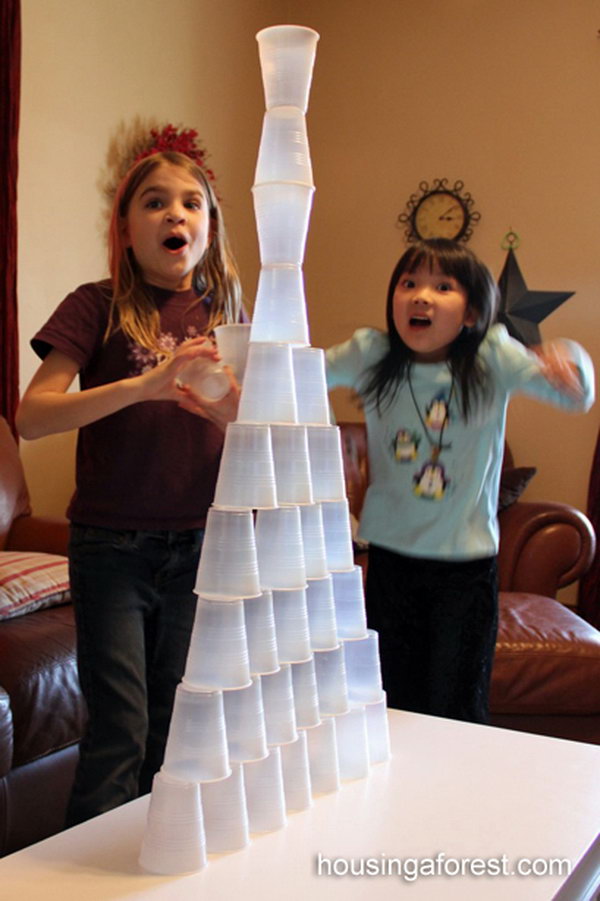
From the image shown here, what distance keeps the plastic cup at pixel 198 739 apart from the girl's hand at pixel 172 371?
36 cm

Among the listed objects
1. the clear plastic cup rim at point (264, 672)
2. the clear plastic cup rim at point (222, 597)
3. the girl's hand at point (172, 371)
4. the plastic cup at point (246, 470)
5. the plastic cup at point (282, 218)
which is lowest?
the clear plastic cup rim at point (264, 672)

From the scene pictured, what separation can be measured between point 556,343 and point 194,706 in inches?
32.7

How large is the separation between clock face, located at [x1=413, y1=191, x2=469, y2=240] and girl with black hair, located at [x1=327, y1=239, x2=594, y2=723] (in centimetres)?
271

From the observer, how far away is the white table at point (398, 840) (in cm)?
87

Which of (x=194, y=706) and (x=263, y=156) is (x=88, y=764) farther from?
(x=263, y=156)

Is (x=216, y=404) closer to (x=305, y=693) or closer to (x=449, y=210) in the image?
(x=305, y=693)

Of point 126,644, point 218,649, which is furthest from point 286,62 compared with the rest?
point 126,644

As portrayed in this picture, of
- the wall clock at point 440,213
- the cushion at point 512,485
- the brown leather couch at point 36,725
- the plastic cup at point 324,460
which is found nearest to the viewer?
the plastic cup at point 324,460

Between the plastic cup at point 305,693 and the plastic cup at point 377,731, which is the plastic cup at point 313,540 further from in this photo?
the plastic cup at point 377,731

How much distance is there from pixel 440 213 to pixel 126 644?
11.0ft

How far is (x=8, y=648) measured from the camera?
6.56 feet

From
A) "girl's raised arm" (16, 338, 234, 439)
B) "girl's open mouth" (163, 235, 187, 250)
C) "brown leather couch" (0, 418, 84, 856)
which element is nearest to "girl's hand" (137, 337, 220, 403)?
"girl's raised arm" (16, 338, 234, 439)

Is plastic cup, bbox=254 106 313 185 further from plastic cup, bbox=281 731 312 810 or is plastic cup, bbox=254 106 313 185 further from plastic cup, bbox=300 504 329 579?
plastic cup, bbox=281 731 312 810

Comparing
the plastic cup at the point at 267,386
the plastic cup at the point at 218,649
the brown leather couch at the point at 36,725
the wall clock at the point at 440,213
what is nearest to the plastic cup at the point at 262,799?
the plastic cup at the point at 218,649
